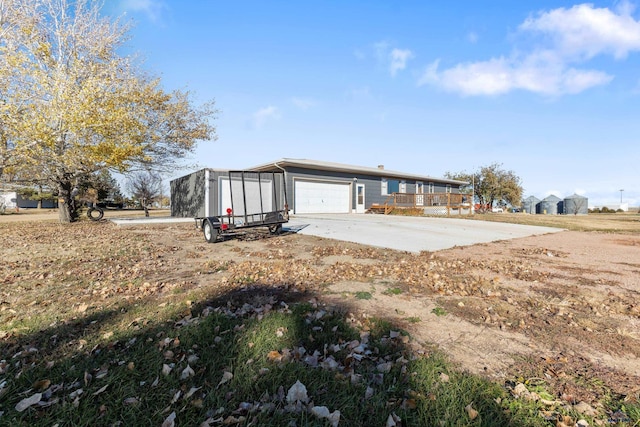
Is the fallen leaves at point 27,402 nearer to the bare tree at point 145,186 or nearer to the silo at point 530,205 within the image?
the bare tree at point 145,186

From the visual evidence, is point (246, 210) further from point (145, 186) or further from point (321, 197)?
point (145, 186)

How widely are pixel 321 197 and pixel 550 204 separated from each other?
36.6 m

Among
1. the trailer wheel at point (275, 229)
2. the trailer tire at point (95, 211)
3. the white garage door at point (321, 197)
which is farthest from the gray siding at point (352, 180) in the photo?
the trailer tire at point (95, 211)

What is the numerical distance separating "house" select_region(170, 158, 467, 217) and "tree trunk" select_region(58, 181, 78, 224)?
6431mm

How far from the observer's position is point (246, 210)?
9641 mm

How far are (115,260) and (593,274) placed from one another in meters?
9.37

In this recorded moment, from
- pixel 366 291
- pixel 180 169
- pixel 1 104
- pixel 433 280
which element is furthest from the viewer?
pixel 180 169

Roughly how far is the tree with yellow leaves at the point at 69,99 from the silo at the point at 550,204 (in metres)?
45.8

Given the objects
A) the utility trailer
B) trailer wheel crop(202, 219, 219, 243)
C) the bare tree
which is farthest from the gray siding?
the bare tree

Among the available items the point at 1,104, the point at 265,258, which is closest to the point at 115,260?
the point at 265,258

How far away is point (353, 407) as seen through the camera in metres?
2.05

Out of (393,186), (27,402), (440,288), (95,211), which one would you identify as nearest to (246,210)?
(440,288)

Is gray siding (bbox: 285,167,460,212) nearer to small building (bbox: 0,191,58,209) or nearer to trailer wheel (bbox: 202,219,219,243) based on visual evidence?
trailer wheel (bbox: 202,219,219,243)

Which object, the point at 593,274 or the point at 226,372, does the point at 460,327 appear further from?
the point at 593,274
